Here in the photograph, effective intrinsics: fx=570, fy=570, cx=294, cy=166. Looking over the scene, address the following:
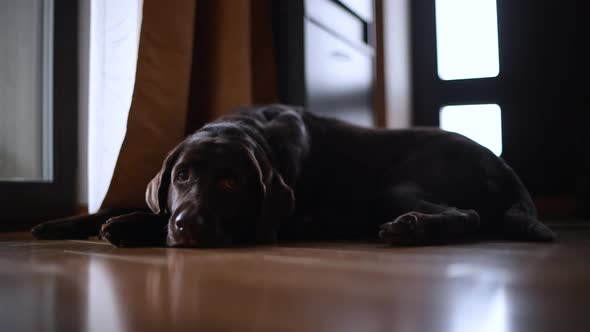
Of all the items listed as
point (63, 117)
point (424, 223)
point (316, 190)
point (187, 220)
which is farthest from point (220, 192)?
point (63, 117)

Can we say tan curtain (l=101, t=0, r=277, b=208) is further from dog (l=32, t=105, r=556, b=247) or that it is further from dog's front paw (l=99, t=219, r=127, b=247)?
dog's front paw (l=99, t=219, r=127, b=247)

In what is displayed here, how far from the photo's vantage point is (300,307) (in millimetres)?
736

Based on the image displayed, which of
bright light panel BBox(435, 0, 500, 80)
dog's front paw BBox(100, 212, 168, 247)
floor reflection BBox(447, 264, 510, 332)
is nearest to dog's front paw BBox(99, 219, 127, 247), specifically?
dog's front paw BBox(100, 212, 168, 247)

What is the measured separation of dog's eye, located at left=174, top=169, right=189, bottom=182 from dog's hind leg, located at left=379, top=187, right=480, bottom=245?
0.58 meters

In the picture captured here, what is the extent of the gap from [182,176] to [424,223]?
0.71 meters

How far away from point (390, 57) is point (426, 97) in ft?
1.22

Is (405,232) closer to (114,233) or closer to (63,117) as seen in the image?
(114,233)

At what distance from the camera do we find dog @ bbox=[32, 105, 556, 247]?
162 centimetres

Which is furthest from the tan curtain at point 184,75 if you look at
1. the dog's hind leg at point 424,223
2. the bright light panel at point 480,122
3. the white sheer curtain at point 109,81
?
the bright light panel at point 480,122

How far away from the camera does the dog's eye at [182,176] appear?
5.44 ft

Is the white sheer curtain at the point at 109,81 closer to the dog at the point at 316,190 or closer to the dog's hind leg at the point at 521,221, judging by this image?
the dog at the point at 316,190

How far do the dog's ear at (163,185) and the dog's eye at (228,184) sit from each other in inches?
7.0

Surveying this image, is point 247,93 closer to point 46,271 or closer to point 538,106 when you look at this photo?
point 46,271

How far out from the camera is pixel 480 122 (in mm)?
3648
